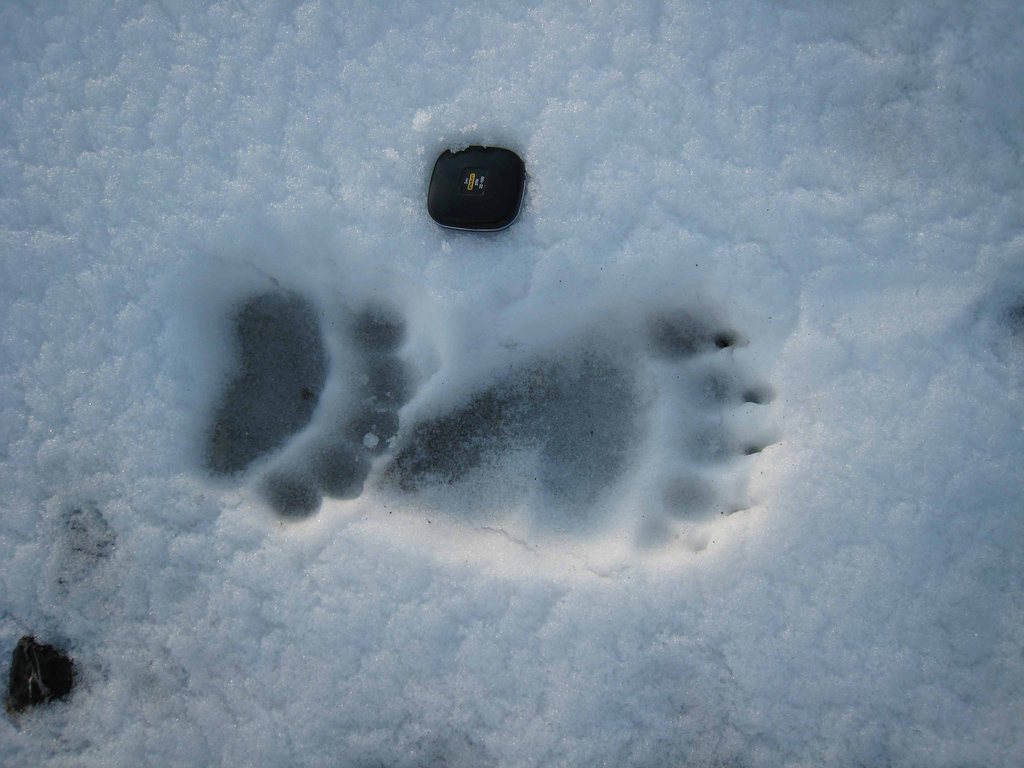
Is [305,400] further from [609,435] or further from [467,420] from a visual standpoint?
[609,435]

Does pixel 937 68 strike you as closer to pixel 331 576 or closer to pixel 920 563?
pixel 920 563

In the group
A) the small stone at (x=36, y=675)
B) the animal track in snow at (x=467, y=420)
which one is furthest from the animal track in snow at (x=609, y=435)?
the small stone at (x=36, y=675)

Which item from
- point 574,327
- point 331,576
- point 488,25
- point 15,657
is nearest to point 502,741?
point 331,576

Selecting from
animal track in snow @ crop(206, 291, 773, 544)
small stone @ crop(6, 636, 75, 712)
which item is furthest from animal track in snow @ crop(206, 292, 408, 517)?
small stone @ crop(6, 636, 75, 712)

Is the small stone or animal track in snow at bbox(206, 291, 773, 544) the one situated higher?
animal track in snow at bbox(206, 291, 773, 544)

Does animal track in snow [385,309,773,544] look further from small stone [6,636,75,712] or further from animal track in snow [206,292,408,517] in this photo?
small stone [6,636,75,712]

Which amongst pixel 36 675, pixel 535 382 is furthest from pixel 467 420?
pixel 36 675
